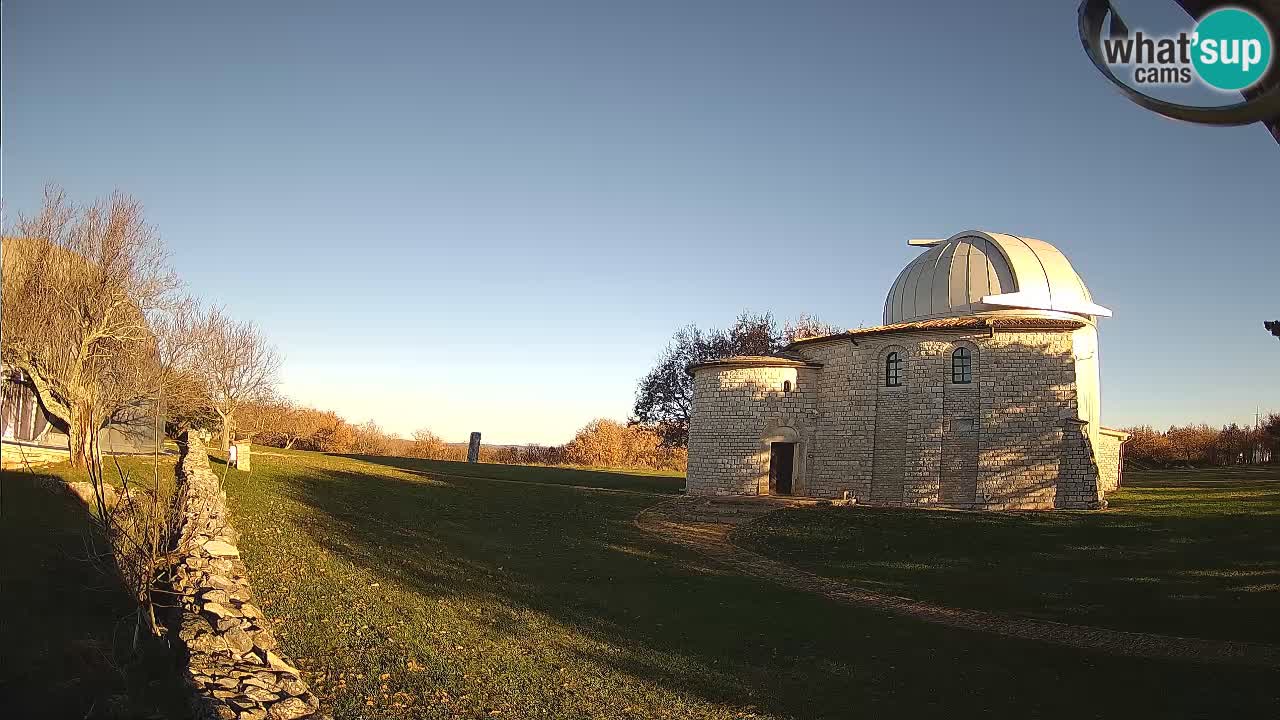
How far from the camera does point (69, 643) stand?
27.9ft

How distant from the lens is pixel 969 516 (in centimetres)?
2033

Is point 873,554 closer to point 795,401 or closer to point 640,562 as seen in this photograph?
point 640,562

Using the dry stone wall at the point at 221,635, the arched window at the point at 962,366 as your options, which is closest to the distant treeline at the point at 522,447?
the arched window at the point at 962,366

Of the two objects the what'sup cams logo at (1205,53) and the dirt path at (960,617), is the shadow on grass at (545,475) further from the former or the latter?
the what'sup cams logo at (1205,53)

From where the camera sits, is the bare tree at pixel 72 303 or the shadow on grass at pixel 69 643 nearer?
the shadow on grass at pixel 69 643

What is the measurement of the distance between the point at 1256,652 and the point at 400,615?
11.7 m

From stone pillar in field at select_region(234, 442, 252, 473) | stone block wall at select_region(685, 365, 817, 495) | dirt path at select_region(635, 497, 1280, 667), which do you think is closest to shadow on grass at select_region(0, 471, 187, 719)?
stone pillar in field at select_region(234, 442, 252, 473)

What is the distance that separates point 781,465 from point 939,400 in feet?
18.6

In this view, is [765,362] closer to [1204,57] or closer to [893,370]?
[893,370]

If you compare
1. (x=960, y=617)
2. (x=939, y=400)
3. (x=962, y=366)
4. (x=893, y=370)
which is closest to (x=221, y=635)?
(x=960, y=617)

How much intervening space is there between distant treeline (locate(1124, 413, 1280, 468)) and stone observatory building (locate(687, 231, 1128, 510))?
22.9 meters

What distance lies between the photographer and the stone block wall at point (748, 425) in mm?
25969

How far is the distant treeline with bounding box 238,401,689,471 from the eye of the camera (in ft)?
149

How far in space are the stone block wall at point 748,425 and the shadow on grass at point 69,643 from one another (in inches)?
717
